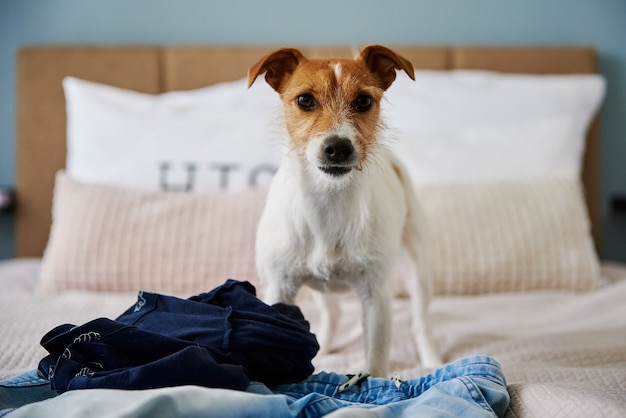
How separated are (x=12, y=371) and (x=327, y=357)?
58cm

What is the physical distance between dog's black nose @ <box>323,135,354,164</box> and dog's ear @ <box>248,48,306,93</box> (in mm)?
176

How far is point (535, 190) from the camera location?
1902 millimetres

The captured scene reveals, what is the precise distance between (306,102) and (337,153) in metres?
0.13

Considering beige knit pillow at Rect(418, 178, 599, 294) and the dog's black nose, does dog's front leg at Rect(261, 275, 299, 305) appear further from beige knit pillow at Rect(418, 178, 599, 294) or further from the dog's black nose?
beige knit pillow at Rect(418, 178, 599, 294)

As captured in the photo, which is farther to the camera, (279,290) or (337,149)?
(279,290)

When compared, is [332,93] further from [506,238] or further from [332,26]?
[332,26]

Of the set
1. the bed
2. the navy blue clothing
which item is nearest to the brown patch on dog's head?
the bed

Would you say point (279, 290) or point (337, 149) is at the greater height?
point (337, 149)

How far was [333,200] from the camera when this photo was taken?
1.19 metres

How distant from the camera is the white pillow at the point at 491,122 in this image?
205 cm

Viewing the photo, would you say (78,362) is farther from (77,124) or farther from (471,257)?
(77,124)

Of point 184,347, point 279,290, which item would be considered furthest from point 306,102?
point 184,347

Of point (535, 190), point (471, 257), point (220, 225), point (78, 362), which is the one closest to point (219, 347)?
point (78, 362)

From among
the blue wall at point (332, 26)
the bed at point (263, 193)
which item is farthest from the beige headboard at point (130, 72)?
the blue wall at point (332, 26)
